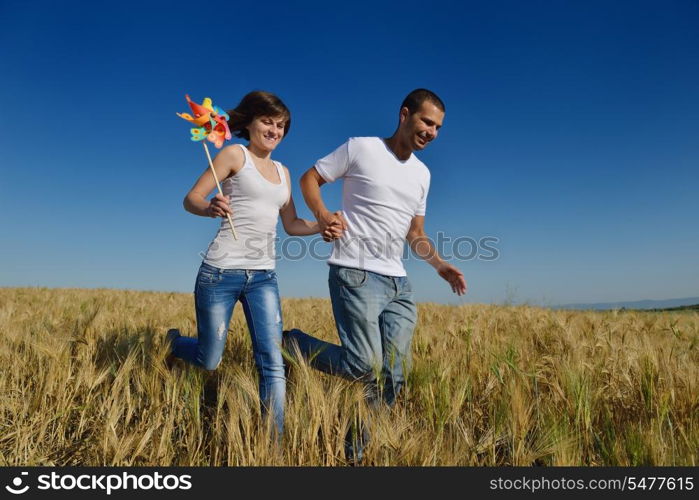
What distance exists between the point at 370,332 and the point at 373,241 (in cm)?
54

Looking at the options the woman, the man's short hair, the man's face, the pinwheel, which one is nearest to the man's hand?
the man's face

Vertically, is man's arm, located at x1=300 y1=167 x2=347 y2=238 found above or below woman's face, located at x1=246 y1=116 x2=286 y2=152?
below

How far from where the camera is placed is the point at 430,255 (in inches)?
128

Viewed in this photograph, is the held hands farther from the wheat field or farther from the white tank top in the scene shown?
the wheat field

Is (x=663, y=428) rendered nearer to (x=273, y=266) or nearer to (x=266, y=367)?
Result: (x=266, y=367)

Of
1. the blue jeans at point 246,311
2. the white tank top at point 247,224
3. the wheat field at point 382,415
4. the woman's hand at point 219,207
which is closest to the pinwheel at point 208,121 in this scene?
the white tank top at point 247,224

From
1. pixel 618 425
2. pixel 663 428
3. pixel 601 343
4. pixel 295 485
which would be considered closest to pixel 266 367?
pixel 295 485

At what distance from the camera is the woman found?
2535 mm

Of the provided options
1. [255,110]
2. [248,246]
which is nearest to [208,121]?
[255,110]

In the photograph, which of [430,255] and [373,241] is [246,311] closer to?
[373,241]

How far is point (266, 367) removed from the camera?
2.45 m

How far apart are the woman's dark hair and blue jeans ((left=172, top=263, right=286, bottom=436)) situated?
0.91 m

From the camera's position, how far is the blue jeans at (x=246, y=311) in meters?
2.49

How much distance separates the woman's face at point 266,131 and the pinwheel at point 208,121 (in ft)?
0.58
